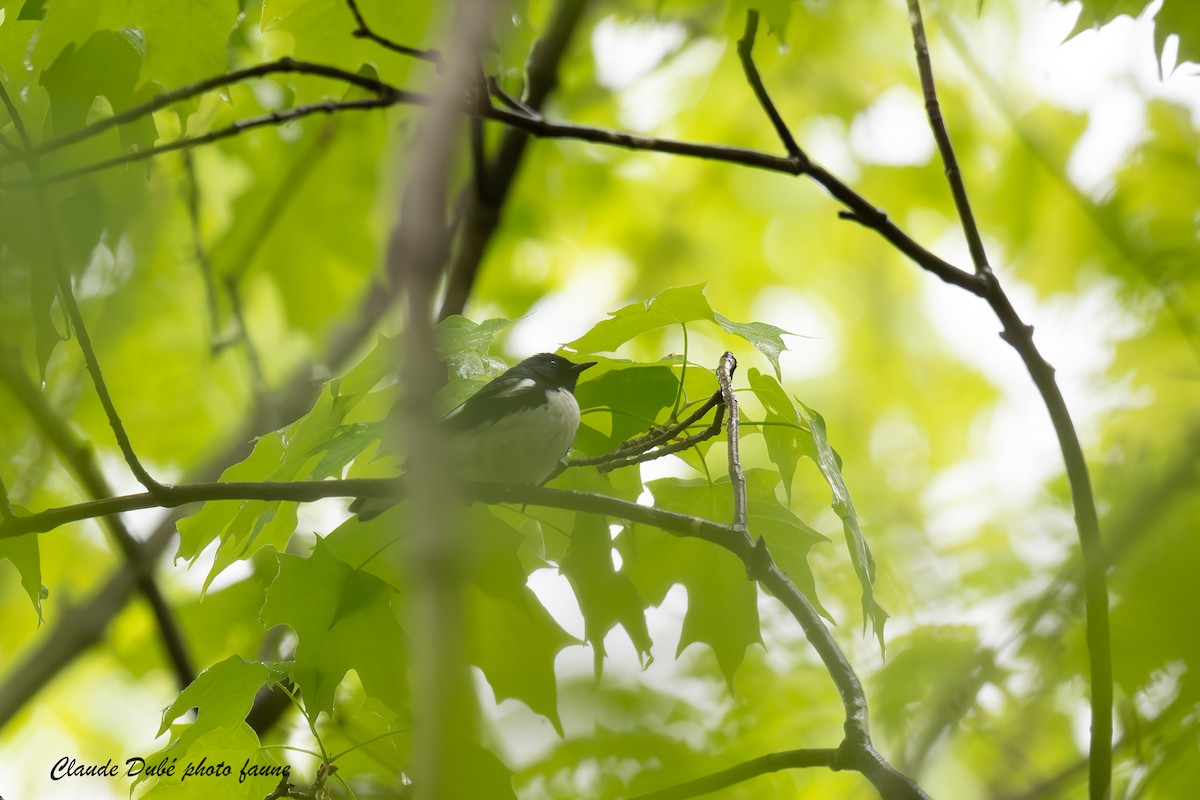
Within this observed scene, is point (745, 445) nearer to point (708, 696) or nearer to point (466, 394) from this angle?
point (708, 696)

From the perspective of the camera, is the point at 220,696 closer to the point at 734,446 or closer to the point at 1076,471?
the point at 734,446

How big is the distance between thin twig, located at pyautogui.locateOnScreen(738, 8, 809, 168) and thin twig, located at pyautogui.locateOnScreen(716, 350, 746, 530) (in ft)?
1.74

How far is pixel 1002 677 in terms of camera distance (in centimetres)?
292

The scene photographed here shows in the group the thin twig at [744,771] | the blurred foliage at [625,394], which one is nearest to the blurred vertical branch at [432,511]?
the blurred foliage at [625,394]

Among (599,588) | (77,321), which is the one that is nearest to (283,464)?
(77,321)

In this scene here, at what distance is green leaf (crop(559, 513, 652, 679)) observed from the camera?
207cm

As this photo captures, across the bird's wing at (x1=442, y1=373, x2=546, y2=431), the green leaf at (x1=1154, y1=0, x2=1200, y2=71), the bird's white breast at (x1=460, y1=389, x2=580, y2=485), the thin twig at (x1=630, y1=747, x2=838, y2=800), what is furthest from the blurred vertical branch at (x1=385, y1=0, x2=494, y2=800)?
the bird's wing at (x1=442, y1=373, x2=546, y2=431)

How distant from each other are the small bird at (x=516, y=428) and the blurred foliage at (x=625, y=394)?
243 millimetres

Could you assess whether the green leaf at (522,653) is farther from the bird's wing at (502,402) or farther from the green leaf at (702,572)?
the bird's wing at (502,402)

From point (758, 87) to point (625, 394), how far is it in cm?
71

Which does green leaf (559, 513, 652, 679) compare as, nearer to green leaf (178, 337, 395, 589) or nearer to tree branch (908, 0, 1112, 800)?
green leaf (178, 337, 395, 589)

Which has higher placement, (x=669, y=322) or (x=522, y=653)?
(x=669, y=322)

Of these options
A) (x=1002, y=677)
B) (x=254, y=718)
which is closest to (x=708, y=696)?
(x=1002, y=677)

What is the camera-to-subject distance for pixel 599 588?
2.08 meters
